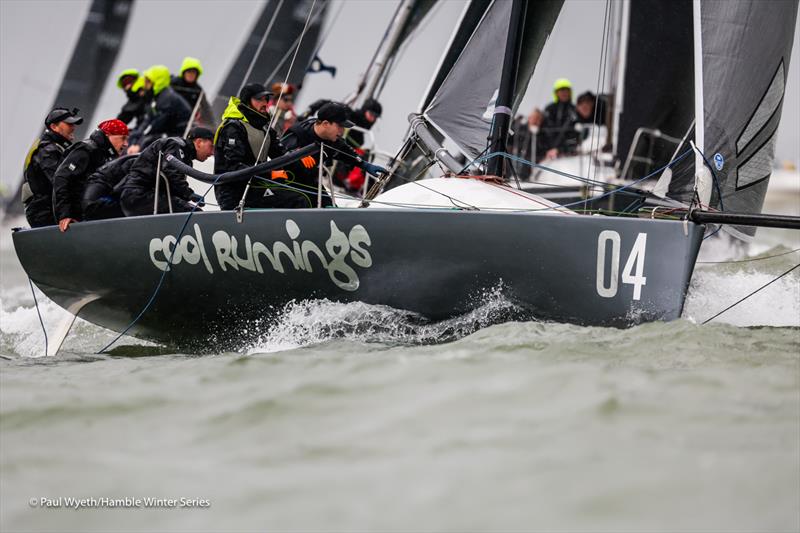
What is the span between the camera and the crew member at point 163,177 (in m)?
5.05

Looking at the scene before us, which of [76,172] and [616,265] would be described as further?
[76,172]

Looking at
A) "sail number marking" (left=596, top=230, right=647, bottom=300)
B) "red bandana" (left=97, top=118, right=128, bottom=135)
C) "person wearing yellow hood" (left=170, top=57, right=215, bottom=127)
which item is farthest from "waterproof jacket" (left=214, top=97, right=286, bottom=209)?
"person wearing yellow hood" (left=170, top=57, right=215, bottom=127)

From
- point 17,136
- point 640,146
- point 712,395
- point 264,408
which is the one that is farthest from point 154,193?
point 17,136

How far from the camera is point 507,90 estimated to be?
5184mm

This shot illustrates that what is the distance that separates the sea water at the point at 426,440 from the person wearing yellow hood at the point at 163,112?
12.7 ft

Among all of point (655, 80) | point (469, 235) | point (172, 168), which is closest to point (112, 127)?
point (172, 168)

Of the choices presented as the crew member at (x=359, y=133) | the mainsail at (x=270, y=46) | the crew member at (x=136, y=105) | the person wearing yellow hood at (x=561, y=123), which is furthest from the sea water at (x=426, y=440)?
the mainsail at (x=270, y=46)

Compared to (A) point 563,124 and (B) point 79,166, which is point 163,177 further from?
(A) point 563,124

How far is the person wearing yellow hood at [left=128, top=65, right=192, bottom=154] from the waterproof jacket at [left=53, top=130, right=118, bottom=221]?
5.72ft

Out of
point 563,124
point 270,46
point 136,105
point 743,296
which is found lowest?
point 743,296

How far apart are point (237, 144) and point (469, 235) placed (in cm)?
145

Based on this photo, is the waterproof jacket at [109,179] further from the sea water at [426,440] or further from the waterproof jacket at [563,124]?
the waterproof jacket at [563,124]

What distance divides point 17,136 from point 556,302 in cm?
1176

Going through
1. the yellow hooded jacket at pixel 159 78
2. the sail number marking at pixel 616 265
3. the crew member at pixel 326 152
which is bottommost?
the sail number marking at pixel 616 265
